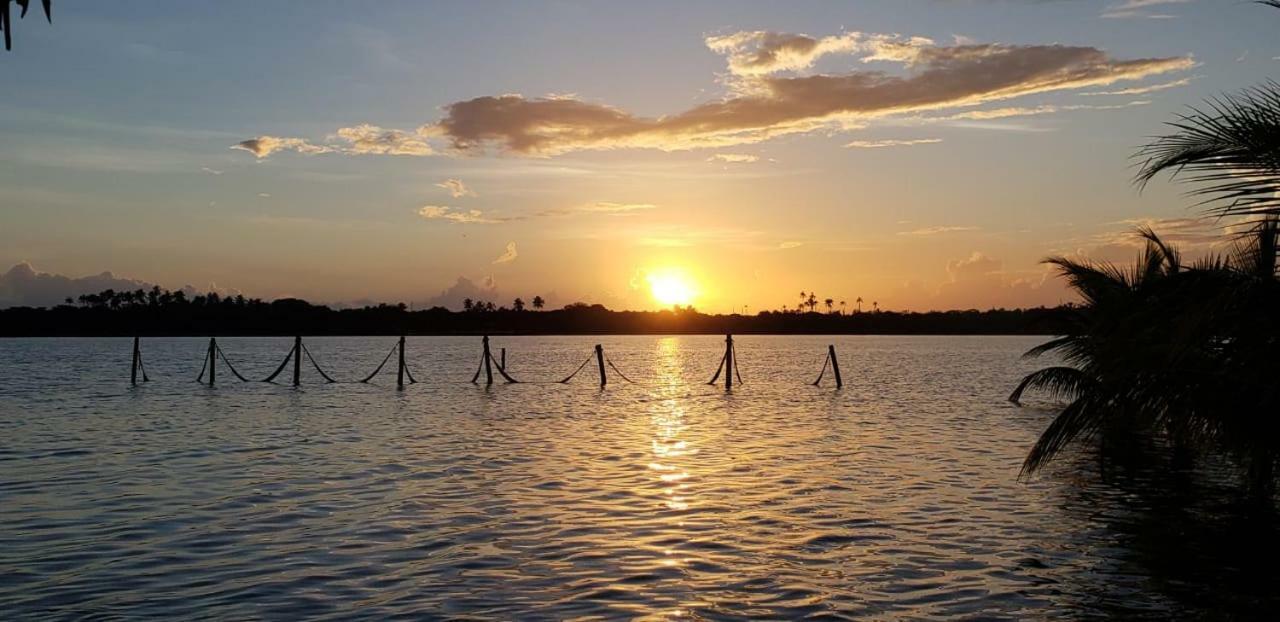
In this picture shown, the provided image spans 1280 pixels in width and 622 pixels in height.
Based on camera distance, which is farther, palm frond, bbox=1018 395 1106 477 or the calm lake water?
palm frond, bbox=1018 395 1106 477

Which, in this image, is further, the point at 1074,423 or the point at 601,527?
the point at 601,527

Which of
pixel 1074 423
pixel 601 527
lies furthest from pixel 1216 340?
pixel 601 527

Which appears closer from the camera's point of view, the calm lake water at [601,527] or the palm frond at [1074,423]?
the calm lake water at [601,527]

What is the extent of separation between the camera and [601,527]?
1203cm

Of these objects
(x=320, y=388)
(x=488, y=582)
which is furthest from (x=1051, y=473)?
(x=320, y=388)

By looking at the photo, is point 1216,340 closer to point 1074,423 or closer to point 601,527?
point 1074,423

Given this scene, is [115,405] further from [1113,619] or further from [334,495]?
[1113,619]

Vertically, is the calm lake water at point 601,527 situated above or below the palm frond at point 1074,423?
below

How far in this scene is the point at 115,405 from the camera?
110 feet

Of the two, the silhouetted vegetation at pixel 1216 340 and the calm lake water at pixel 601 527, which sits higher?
the silhouetted vegetation at pixel 1216 340

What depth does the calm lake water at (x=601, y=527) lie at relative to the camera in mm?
8727

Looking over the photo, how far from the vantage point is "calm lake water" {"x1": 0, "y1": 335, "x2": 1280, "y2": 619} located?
344 inches

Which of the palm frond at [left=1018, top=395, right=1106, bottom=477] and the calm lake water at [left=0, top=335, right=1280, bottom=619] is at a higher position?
the palm frond at [left=1018, top=395, right=1106, bottom=477]

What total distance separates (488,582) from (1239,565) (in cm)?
751
